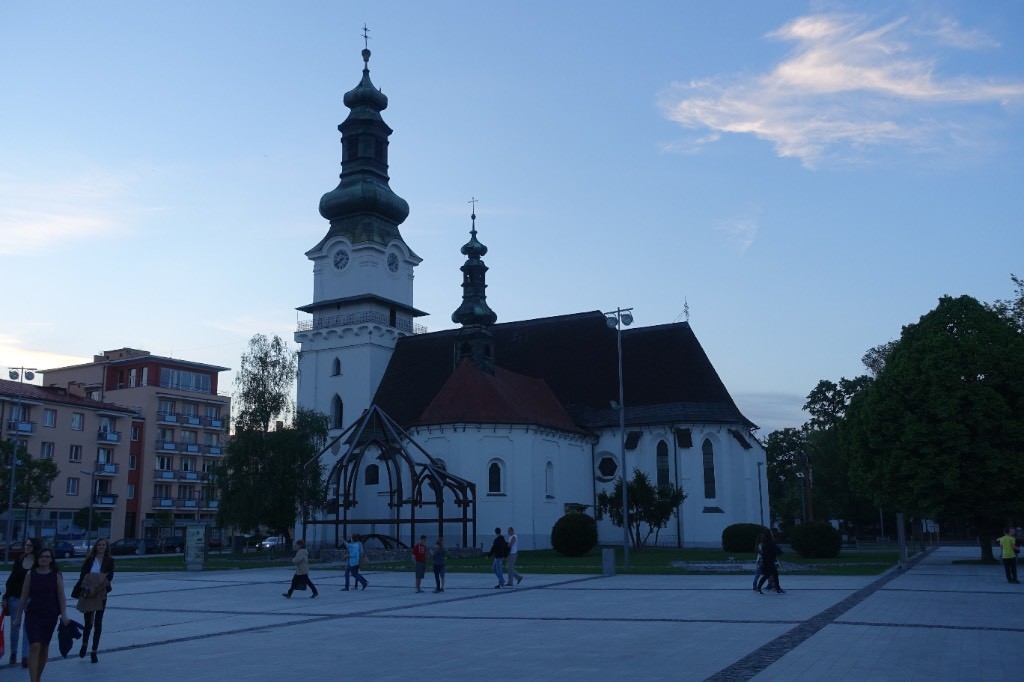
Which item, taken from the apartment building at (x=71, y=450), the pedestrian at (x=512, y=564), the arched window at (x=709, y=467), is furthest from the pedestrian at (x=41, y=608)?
the apartment building at (x=71, y=450)

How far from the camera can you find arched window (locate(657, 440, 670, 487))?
53.8 metres

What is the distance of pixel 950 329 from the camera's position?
3775 centimetres

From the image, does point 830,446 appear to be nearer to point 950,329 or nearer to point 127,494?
point 950,329

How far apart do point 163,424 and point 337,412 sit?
31.0 metres

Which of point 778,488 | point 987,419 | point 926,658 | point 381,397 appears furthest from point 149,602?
point 778,488

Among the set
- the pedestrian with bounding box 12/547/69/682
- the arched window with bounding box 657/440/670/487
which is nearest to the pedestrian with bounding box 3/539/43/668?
the pedestrian with bounding box 12/547/69/682

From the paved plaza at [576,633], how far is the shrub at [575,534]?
16.4 m

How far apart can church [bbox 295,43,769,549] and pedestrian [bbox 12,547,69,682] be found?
104ft

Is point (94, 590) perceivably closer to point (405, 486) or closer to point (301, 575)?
point (301, 575)

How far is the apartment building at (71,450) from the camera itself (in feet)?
224

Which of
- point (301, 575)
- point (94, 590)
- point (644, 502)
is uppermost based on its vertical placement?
point (644, 502)

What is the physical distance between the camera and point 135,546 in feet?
214

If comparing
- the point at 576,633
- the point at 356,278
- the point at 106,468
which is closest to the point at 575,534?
the point at 356,278

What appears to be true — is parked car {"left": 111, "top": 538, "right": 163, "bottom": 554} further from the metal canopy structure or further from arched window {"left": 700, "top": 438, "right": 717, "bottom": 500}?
arched window {"left": 700, "top": 438, "right": 717, "bottom": 500}
